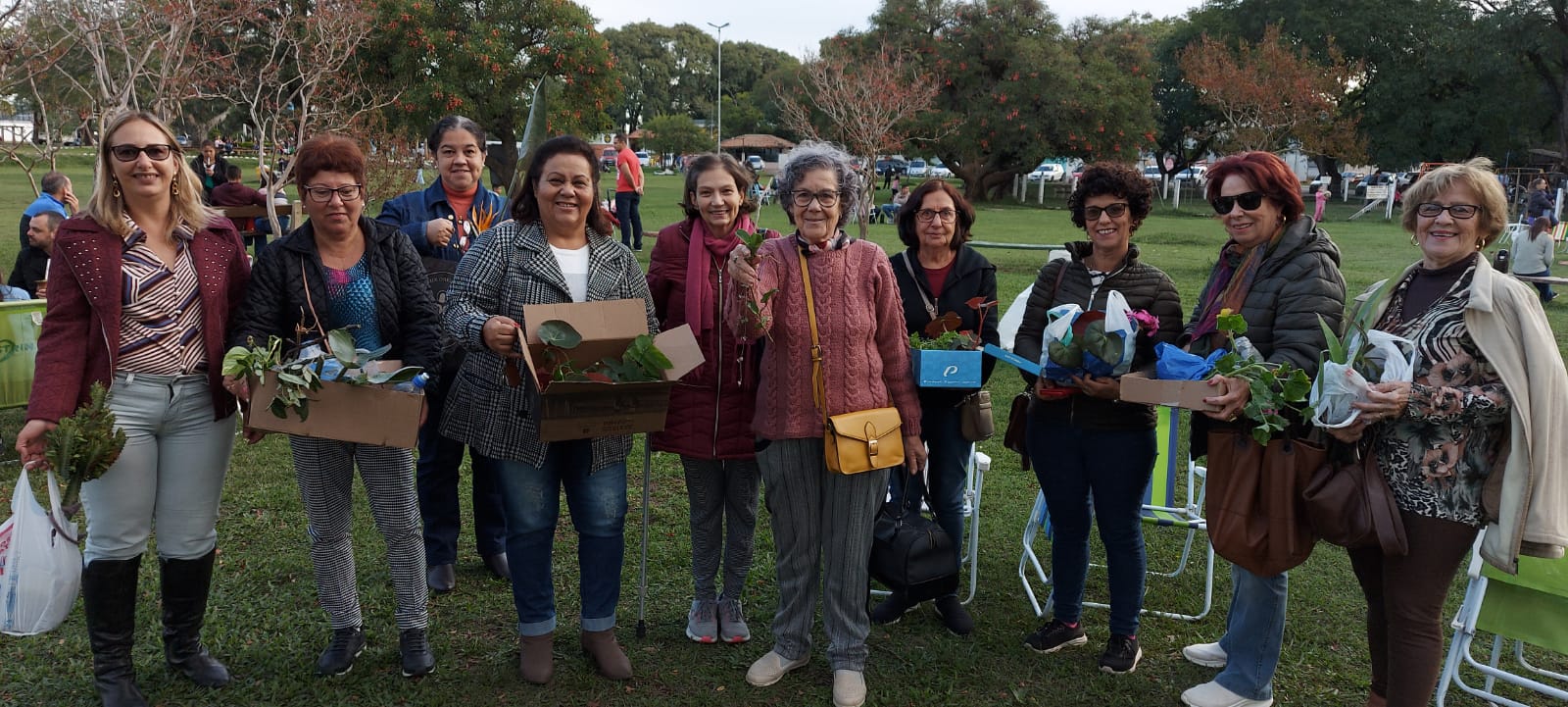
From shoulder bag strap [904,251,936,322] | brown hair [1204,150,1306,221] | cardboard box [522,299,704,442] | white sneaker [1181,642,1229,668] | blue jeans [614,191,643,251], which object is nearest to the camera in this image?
cardboard box [522,299,704,442]

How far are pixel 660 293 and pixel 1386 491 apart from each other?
2493 millimetres

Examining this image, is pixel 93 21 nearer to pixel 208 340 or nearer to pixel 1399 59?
pixel 208 340

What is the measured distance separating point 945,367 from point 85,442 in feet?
8.75

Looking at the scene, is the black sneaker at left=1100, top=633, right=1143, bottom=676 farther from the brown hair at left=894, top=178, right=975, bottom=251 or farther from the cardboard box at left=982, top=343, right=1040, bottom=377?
the brown hair at left=894, top=178, right=975, bottom=251

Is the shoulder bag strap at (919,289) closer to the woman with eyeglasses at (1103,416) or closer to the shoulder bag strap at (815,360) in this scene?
the woman with eyeglasses at (1103,416)

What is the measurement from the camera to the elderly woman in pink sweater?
3.44m

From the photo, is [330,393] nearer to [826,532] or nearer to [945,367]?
[826,532]

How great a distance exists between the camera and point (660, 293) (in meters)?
3.87

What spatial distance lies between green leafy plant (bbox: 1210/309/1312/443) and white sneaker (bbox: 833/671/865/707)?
1572 mm

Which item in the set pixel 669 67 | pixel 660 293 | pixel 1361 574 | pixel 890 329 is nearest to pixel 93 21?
pixel 660 293

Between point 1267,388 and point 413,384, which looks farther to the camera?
point 413,384

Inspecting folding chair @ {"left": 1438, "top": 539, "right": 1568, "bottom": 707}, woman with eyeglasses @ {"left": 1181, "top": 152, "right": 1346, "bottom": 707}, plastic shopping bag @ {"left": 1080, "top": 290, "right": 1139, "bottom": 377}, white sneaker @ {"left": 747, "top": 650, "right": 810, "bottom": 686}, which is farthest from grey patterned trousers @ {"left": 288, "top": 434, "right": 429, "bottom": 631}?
folding chair @ {"left": 1438, "top": 539, "right": 1568, "bottom": 707}

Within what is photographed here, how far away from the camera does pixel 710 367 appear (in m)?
3.69

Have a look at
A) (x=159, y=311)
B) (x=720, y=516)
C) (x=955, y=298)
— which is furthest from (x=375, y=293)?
(x=955, y=298)
